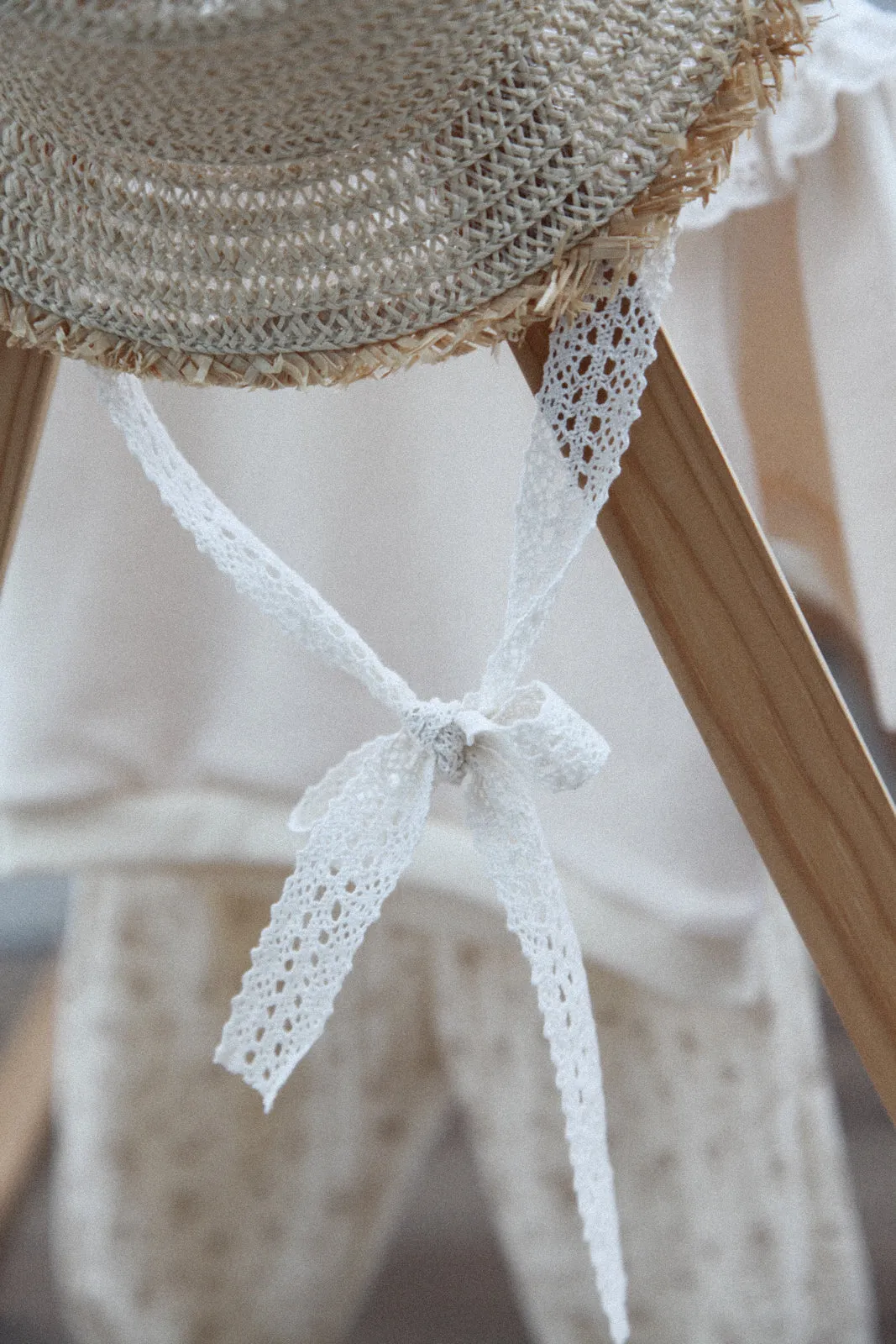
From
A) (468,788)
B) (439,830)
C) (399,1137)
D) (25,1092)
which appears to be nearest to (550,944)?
(468,788)

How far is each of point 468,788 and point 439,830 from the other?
0.24 meters

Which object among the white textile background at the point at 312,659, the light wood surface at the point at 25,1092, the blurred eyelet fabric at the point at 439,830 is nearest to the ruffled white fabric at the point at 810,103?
the blurred eyelet fabric at the point at 439,830

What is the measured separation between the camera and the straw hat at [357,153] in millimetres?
334

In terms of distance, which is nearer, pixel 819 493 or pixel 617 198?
pixel 617 198

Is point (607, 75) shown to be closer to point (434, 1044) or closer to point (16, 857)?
point (16, 857)

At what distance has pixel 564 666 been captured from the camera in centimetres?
63

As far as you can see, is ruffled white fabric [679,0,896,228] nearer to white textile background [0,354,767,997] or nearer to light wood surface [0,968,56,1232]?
white textile background [0,354,767,997]

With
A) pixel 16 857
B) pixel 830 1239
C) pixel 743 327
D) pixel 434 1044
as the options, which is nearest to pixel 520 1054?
pixel 434 1044

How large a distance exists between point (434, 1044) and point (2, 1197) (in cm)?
49

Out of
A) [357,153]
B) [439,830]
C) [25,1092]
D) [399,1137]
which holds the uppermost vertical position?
[357,153]

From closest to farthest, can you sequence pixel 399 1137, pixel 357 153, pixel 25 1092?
pixel 357 153 < pixel 399 1137 < pixel 25 1092

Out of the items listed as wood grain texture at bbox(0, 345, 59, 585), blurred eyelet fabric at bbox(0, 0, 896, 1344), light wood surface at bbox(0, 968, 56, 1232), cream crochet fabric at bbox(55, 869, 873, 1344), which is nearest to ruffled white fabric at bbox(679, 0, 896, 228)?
blurred eyelet fabric at bbox(0, 0, 896, 1344)

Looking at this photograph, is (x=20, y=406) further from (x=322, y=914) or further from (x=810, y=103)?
(x=810, y=103)

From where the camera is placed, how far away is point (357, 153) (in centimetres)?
36
